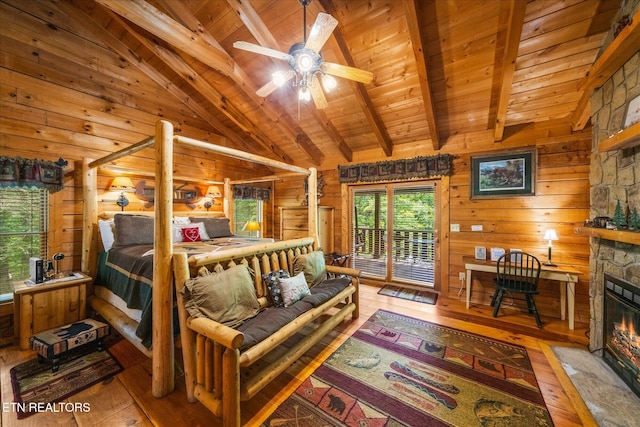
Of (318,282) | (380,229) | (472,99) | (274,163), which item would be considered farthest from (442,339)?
(472,99)

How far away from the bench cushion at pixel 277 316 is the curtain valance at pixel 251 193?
10.1 ft

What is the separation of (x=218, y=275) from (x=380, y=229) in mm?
3355

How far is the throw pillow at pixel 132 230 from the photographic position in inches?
113

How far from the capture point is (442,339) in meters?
2.58

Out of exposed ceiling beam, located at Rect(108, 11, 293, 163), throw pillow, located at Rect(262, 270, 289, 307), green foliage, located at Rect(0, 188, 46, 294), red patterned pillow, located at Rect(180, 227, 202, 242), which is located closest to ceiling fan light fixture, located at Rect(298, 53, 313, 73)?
throw pillow, located at Rect(262, 270, 289, 307)

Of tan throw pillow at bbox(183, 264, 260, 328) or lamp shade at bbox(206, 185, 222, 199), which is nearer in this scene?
tan throw pillow at bbox(183, 264, 260, 328)

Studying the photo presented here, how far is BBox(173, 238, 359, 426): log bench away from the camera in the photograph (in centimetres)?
143

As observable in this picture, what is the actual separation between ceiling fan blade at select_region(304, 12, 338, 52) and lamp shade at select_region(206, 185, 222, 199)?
3460 mm

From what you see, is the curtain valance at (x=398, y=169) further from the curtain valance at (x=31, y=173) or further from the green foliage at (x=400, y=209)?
the curtain valance at (x=31, y=173)

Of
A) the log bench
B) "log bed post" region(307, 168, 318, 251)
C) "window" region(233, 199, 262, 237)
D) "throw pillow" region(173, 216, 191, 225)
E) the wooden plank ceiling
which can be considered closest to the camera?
the log bench

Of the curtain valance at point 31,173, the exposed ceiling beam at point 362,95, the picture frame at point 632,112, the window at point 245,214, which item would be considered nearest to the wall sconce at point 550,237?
the picture frame at point 632,112

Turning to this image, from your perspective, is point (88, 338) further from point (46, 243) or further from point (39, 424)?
point (46, 243)

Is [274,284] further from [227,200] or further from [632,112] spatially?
[632,112]

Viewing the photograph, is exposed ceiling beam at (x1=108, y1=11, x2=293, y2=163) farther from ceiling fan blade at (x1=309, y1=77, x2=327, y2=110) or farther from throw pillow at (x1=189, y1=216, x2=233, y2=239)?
ceiling fan blade at (x1=309, y1=77, x2=327, y2=110)
